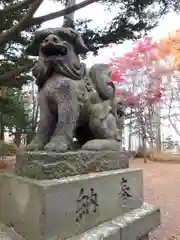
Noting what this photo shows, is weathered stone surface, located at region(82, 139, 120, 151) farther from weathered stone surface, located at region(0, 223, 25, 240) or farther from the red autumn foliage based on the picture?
the red autumn foliage

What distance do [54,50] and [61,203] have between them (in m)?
0.90

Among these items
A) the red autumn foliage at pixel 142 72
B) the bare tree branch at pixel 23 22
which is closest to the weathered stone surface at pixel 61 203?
the bare tree branch at pixel 23 22

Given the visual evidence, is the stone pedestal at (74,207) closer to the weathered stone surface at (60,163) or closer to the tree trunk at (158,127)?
the weathered stone surface at (60,163)

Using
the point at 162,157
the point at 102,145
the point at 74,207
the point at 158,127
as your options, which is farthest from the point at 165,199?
the point at 158,127

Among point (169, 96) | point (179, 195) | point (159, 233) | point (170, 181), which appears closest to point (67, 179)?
point (159, 233)

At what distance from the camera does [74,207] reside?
1.34 metres

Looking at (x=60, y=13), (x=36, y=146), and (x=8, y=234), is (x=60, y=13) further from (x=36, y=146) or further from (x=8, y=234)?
(x=8, y=234)

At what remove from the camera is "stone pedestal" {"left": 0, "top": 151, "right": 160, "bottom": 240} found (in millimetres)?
1210

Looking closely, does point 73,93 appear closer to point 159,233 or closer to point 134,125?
point 159,233

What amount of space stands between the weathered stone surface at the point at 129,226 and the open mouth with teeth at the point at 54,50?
1.06 metres

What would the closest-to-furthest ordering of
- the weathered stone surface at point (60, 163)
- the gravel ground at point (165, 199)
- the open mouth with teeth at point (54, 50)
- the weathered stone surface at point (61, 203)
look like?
the weathered stone surface at point (61, 203) → the weathered stone surface at point (60, 163) → the open mouth with teeth at point (54, 50) → the gravel ground at point (165, 199)

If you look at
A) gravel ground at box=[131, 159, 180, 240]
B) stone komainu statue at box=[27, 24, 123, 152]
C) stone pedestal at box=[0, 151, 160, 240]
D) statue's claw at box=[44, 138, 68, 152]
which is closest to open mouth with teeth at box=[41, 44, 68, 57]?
stone komainu statue at box=[27, 24, 123, 152]

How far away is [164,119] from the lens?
1028 cm

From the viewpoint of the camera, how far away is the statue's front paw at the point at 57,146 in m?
1.39
